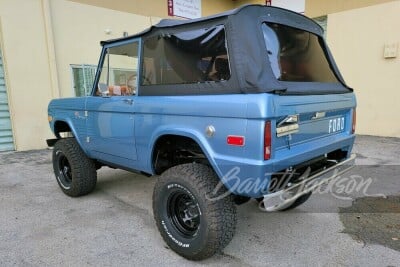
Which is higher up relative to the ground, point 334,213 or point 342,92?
point 342,92

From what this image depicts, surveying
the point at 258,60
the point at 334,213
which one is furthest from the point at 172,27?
the point at 334,213

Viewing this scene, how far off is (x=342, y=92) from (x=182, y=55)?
5.51 feet

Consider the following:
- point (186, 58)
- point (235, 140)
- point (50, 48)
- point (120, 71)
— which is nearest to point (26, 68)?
point (50, 48)

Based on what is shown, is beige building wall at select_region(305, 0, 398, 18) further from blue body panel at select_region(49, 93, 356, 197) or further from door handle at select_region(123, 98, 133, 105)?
door handle at select_region(123, 98, 133, 105)

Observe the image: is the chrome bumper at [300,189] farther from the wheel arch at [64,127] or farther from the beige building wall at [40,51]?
the beige building wall at [40,51]

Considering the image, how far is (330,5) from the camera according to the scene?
8852mm

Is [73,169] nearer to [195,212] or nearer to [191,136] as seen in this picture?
[195,212]

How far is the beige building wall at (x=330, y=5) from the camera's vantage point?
8234 millimetres

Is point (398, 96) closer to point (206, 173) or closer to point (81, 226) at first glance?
point (206, 173)

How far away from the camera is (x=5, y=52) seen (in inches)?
270

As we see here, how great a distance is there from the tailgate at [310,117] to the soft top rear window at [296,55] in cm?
27

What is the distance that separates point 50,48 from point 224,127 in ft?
21.5

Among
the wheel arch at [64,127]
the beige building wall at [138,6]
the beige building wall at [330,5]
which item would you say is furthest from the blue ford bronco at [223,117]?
the beige building wall at [330,5]

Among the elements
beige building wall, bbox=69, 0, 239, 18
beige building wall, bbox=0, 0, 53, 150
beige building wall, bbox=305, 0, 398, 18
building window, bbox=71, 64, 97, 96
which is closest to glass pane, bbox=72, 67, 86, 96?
building window, bbox=71, 64, 97, 96
